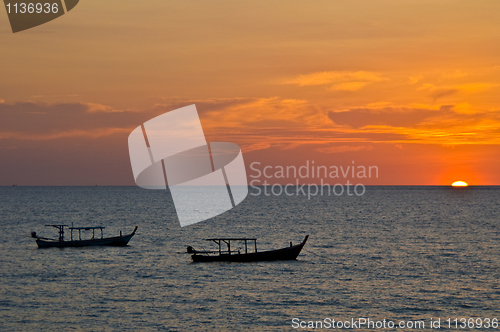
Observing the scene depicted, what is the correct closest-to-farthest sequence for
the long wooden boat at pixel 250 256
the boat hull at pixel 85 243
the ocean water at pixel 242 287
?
the ocean water at pixel 242 287 → the long wooden boat at pixel 250 256 → the boat hull at pixel 85 243

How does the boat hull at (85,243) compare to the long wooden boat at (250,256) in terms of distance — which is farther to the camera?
the boat hull at (85,243)

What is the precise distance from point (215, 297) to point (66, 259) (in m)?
27.7

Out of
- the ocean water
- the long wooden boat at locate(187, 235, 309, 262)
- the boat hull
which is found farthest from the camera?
the boat hull

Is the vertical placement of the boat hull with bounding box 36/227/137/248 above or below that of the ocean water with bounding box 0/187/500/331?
above

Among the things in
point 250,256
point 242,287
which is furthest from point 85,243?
point 242,287

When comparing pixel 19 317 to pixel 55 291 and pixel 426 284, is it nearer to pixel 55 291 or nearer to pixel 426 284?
pixel 55 291

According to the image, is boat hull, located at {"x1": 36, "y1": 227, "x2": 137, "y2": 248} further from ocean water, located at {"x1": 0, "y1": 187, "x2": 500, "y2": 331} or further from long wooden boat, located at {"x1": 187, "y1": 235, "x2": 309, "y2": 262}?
long wooden boat, located at {"x1": 187, "y1": 235, "x2": 309, "y2": 262}

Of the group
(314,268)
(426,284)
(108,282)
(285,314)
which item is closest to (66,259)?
(108,282)

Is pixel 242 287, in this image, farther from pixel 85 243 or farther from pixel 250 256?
pixel 85 243

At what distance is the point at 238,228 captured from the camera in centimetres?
10725

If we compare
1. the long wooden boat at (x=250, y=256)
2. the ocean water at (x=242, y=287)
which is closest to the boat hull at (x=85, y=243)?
the ocean water at (x=242, y=287)

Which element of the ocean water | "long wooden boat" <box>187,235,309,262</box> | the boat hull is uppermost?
the boat hull

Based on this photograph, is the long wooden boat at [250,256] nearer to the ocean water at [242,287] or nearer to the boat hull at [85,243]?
the ocean water at [242,287]

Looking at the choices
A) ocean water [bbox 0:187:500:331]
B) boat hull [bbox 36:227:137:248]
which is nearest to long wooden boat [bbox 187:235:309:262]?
ocean water [bbox 0:187:500:331]
